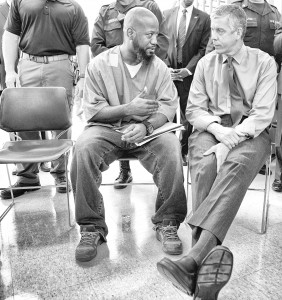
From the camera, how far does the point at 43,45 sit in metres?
2.82

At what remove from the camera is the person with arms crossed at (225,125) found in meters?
1.61

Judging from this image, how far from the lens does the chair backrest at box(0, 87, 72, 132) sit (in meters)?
2.54

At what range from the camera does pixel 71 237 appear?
217cm

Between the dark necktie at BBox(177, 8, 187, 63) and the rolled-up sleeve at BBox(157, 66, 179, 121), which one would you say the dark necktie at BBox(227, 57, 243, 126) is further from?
the dark necktie at BBox(177, 8, 187, 63)

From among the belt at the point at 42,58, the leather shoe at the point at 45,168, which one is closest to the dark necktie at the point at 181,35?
the belt at the point at 42,58

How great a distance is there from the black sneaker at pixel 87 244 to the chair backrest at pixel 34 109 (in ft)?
3.11

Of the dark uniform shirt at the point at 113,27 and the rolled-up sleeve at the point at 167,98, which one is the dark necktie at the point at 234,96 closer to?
the rolled-up sleeve at the point at 167,98

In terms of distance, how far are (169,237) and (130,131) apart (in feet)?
2.16

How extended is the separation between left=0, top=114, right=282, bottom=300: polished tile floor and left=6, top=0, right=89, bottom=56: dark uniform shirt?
49.5 inches

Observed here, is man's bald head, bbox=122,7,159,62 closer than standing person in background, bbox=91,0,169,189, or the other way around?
man's bald head, bbox=122,7,159,62

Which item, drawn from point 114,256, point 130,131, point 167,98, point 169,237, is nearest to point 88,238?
point 114,256

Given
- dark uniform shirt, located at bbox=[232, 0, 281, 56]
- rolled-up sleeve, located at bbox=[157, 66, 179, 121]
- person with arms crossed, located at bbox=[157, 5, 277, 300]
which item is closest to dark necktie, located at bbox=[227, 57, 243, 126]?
person with arms crossed, located at bbox=[157, 5, 277, 300]

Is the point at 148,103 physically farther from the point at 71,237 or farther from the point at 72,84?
the point at 72,84

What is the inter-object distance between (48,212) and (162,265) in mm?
1415
